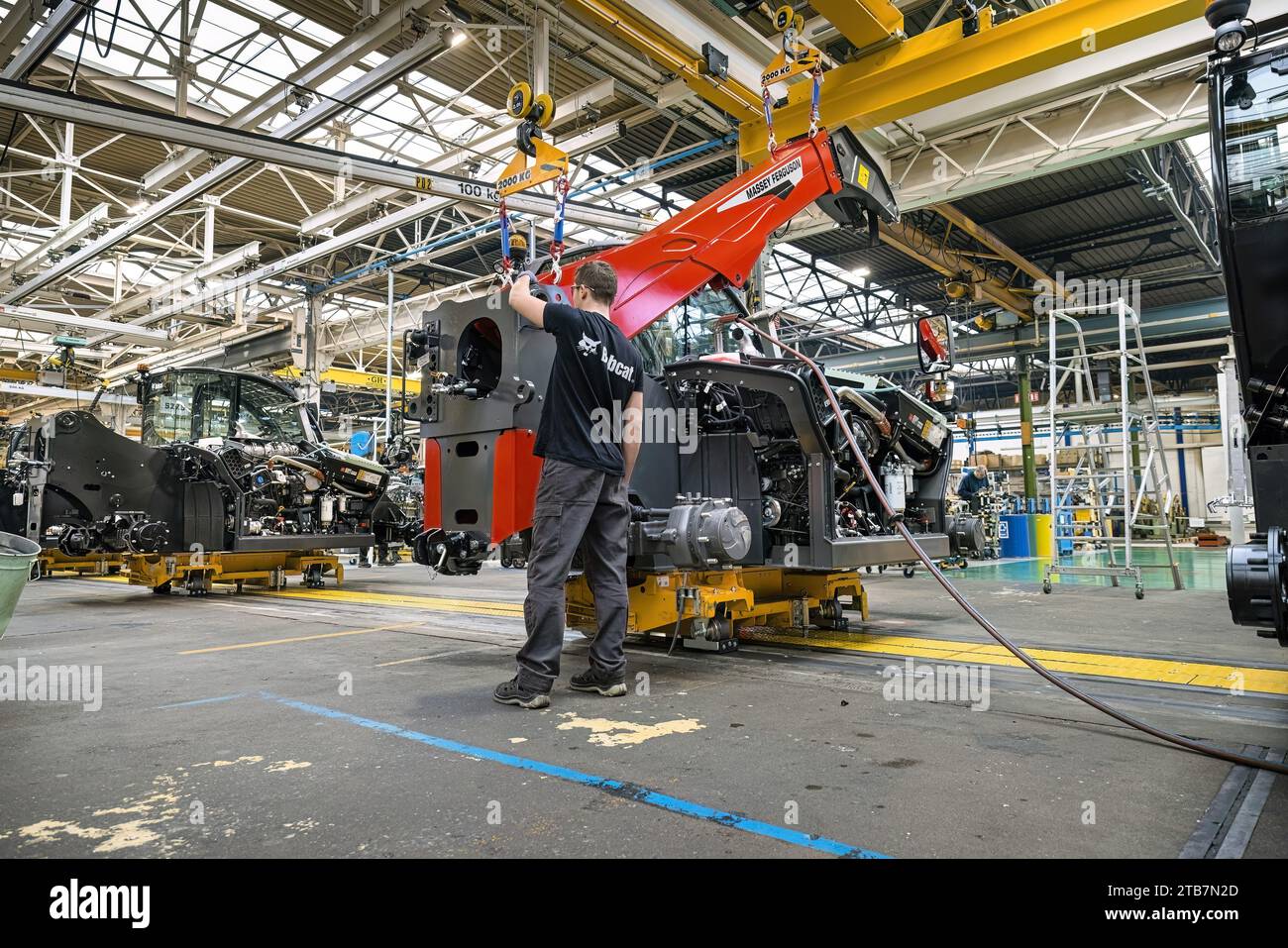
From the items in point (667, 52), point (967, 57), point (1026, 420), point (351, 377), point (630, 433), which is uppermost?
point (667, 52)

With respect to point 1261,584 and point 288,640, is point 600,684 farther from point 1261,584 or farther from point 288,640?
point 288,640

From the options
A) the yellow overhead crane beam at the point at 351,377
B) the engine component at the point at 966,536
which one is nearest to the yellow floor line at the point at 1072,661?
the engine component at the point at 966,536

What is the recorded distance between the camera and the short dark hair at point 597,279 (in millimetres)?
3424

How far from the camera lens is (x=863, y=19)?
22.9 feet

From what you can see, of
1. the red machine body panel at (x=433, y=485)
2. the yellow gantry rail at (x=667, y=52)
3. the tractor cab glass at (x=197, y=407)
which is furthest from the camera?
the tractor cab glass at (x=197, y=407)

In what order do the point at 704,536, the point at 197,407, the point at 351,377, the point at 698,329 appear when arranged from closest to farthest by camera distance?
the point at 704,536, the point at 698,329, the point at 197,407, the point at 351,377

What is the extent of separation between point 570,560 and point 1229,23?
3.05 metres

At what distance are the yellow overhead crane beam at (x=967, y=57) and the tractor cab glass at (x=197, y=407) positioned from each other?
7.31m

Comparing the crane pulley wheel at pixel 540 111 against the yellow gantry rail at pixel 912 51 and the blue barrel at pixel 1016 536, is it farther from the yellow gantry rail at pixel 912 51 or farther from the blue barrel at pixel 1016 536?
the blue barrel at pixel 1016 536

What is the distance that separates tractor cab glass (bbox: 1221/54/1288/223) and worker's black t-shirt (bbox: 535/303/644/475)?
7.73ft

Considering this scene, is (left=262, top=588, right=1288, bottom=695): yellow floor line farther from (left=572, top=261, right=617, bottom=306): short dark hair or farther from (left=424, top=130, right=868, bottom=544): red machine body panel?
(left=572, top=261, right=617, bottom=306): short dark hair

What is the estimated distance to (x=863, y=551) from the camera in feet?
14.2

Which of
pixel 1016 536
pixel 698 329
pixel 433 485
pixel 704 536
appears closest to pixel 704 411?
pixel 698 329

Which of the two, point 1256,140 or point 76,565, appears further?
point 76,565
